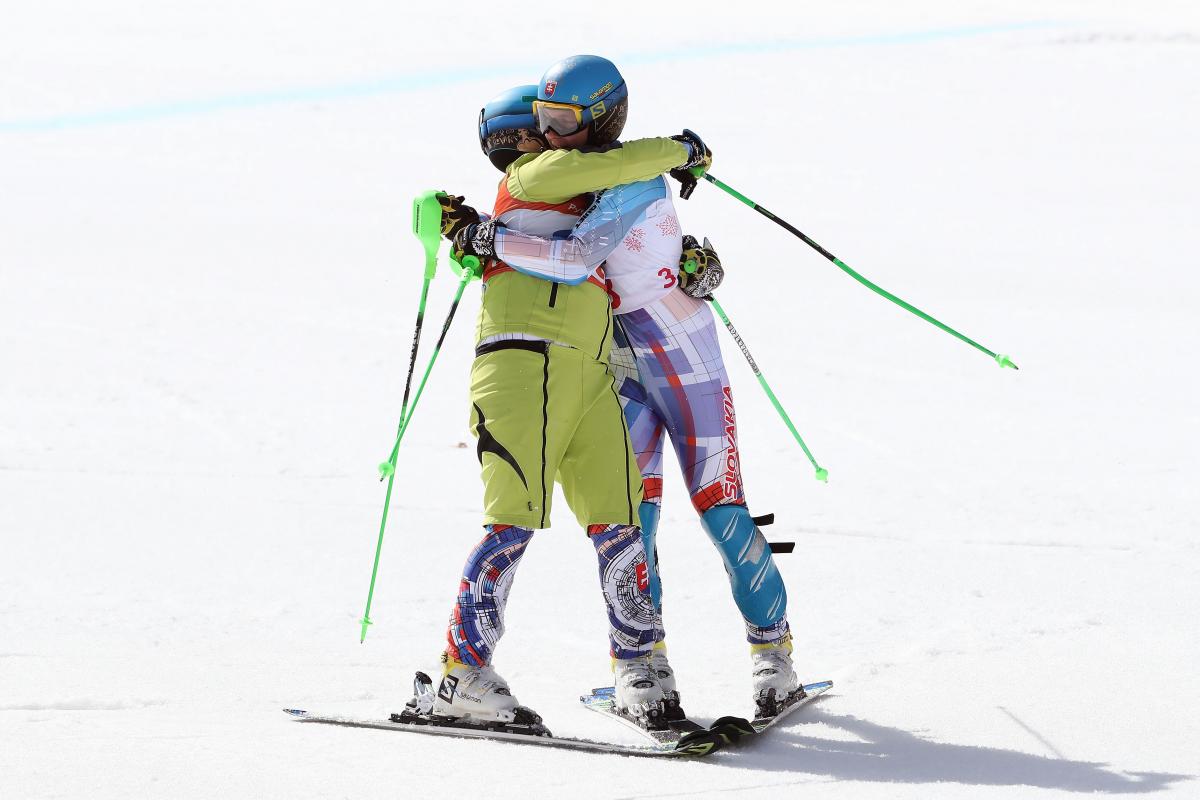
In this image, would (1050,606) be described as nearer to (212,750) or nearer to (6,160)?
(212,750)

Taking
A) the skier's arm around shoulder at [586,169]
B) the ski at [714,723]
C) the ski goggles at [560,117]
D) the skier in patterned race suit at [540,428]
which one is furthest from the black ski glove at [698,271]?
the ski at [714,723]

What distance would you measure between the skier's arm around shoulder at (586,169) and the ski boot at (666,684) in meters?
1.39

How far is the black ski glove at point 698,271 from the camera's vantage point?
14.8 ft

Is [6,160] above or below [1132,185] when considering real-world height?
above

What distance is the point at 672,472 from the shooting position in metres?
9.20

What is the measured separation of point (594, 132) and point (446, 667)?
1595 mm

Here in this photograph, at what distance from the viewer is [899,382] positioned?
9.94m

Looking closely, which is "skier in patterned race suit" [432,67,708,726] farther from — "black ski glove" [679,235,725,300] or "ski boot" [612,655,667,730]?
"black ski glove" [679,235,725,300]

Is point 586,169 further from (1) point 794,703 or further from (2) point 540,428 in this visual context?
(1) point 794,703

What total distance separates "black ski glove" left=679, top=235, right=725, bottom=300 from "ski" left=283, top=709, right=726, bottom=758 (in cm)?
132

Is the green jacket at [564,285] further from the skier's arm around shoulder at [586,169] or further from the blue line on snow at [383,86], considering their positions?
the blue line on snow at [383,86]

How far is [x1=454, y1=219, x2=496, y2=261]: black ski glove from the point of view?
4227 millimetres

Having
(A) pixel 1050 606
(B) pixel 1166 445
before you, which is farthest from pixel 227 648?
(B) pixel 1166 445

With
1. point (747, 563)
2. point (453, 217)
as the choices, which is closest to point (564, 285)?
point (453, 217)
